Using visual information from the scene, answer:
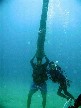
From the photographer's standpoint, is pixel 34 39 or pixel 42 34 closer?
pixel 42 34

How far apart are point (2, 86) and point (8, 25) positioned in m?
16.6

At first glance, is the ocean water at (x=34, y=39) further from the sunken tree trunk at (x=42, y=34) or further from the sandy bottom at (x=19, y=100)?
the sunken tree trunk at (x=42, y=34)

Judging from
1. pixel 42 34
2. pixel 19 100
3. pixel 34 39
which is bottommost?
pixel 19 100

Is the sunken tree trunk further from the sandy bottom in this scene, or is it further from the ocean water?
the ocean water

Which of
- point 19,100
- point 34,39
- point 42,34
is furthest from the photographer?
point 34,39

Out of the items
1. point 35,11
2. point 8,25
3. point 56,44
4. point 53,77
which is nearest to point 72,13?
point 35,11

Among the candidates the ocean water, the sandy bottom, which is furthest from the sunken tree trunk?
the ocean water

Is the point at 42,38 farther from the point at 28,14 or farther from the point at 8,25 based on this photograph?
the point at 8,25

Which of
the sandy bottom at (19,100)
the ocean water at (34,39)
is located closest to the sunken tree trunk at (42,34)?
the sandy bottom at (19,100)

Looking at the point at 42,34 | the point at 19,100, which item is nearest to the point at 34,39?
the point at 19,100

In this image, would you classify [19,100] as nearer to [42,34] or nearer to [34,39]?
[42,34]

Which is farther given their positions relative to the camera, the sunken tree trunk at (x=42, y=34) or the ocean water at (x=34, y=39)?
the ocean water at (x=34, y=39)

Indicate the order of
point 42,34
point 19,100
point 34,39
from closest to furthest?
point 42,34 < point 19,100 < point 34,39

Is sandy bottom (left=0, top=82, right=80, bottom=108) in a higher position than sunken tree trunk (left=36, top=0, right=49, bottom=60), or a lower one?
lower
